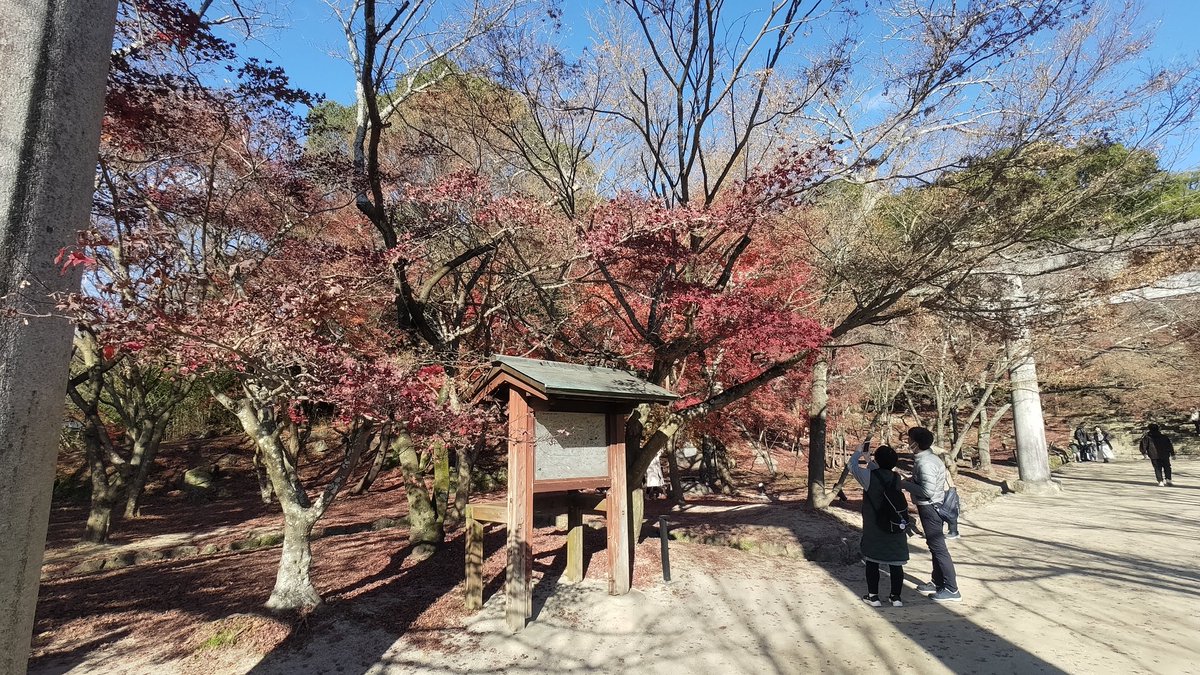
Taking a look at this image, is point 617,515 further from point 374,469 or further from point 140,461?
point 140,461

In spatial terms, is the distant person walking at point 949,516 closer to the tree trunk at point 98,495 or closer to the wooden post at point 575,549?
the wooden post at point 575,549

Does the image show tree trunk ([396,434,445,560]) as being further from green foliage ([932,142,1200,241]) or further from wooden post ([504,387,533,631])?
green foliage ([932,142,1200,241])

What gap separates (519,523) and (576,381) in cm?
138

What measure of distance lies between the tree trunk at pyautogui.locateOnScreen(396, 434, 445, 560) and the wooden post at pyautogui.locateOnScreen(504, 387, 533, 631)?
9.23 ft

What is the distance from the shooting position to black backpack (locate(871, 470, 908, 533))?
5.23 metres

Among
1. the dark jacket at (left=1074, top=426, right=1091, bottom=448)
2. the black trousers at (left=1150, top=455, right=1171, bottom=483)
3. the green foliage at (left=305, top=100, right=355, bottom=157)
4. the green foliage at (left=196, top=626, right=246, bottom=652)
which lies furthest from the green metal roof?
the dark jacket at (left=1074, top=426, right=1091, bottom=448)

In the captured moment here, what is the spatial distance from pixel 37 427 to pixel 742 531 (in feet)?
24.6

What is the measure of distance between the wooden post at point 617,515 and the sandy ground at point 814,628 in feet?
0.65

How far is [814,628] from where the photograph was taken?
4.98 metres

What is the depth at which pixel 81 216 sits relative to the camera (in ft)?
9.41

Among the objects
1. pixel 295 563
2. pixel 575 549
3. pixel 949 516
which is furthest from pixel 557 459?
pixel 949 516

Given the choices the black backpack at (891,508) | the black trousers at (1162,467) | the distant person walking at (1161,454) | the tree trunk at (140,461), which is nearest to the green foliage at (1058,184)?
the black backpack at (891,508)

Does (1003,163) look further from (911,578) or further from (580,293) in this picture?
(580,293)

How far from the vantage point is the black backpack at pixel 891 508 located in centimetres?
523
